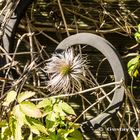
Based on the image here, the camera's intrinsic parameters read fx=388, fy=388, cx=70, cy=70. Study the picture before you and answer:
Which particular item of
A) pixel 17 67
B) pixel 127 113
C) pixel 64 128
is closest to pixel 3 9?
pixel 17 67

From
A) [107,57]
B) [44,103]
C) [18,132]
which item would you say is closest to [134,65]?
[107,57]

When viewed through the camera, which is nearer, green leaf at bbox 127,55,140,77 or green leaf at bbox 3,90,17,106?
green leaf at bbox 3,90,17,106

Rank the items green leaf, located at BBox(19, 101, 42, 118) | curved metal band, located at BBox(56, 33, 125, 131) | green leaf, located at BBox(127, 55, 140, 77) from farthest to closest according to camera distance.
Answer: green leaf, located at BBox(127, 55, 140, 77) < curved metal band, located at BBox(56, 33, 125, 131) < green leaf, located at BBox(19, 101, 42, 118)

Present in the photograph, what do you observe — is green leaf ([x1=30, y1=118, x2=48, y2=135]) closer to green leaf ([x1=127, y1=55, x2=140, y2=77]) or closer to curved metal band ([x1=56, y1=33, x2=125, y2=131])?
curved metal band ([x1=56, y1=33, x2=125, y2=131])

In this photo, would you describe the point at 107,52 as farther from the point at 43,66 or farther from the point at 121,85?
the point at 43,66

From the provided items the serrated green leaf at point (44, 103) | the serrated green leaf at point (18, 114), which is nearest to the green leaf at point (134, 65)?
the serrated green leaf at point (44, 103)

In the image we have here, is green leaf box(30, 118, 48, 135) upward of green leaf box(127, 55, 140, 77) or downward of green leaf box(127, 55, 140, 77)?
downward

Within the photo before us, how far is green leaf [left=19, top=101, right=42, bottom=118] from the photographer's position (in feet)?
3.22

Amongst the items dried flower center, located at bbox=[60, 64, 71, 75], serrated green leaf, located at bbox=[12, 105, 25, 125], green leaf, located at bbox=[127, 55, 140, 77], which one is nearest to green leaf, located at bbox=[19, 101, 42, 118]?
serrated green leaf, located at bbox=[12, 105, 25, 125]

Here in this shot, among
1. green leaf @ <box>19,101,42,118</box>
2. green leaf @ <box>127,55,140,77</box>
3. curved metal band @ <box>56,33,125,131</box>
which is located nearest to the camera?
green leaf @ <box>19,101,42,118</box>

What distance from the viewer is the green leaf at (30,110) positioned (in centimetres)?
98

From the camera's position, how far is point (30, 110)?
99cm

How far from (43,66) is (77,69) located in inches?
6.6

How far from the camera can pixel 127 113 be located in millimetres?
1422
